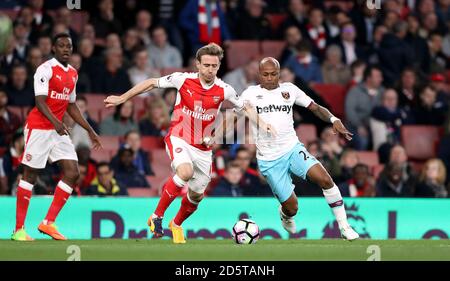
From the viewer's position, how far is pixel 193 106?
13938mm

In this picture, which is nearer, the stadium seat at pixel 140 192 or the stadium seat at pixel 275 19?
the stadium seat at pixel 140 192

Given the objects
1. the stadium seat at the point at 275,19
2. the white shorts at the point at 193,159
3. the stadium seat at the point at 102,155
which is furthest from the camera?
the stadium seat at the point at 275,19

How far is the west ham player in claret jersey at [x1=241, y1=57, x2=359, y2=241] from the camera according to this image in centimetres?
1409

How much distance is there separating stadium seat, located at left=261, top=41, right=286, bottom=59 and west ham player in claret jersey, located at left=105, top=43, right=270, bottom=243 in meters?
7.66

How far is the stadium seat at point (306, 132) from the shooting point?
19844mm

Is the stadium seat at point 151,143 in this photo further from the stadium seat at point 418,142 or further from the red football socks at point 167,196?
the red football socks at point 167,196

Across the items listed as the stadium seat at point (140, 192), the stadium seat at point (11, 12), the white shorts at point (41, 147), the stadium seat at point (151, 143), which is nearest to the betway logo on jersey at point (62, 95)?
the white shorts at point (41, 147)

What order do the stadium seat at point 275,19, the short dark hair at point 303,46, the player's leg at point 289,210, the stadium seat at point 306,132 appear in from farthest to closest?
1. the stadium seat at point 275,19
2. the short dark hair at point 303,46
3. the stadium seat at point 306,132
4. the player's leg at point 289,210

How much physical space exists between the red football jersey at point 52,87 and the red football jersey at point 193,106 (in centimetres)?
113

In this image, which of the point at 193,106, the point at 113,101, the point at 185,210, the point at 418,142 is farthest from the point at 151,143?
the point at 113,101

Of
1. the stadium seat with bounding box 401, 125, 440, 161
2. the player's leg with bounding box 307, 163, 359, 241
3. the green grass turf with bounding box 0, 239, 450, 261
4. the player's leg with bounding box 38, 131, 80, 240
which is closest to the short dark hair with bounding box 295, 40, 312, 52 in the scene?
the stadium seat with bounding box 401, 125, 440, 161

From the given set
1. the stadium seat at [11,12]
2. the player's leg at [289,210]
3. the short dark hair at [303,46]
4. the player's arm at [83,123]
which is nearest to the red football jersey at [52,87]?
the player's arm at [83,123]

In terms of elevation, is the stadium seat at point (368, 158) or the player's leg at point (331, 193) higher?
the stadium seat at point (368, 158)

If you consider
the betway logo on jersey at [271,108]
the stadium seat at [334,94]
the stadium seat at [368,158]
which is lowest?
the betway logo on jersey at [271,108]
